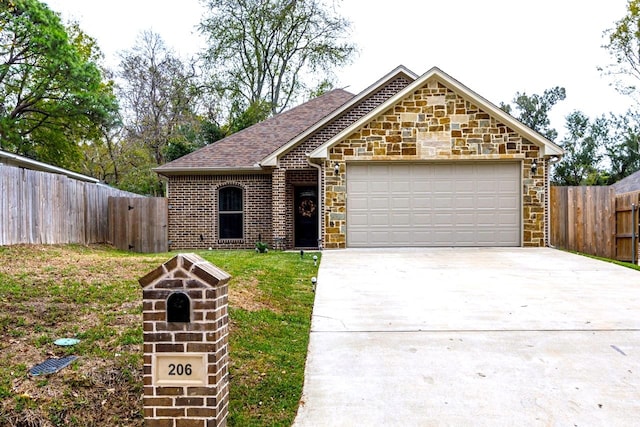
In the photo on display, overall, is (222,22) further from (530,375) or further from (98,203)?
(530,375)

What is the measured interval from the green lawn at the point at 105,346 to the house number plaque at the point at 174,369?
0.54 m

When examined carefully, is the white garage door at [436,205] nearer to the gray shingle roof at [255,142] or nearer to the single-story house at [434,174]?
the single-story house at [434,174]

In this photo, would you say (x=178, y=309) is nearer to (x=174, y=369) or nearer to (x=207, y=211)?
(x=174, y=369)

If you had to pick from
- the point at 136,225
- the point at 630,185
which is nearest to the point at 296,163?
the point at 136,225

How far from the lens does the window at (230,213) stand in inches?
688

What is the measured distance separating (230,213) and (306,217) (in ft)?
8.21

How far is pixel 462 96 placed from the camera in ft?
47.2

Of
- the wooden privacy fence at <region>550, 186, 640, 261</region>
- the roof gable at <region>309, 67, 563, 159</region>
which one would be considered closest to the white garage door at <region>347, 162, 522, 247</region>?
the roof gable at <region>309, 67, 563, 159</region>

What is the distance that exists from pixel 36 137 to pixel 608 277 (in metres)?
27.3

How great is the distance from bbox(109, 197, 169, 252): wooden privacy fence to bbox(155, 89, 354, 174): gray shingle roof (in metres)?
1.34

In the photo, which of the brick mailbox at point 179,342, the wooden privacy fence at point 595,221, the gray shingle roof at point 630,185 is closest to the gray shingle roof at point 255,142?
the wooden privacy fence at point 595,221

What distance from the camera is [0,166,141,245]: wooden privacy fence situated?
1073cm

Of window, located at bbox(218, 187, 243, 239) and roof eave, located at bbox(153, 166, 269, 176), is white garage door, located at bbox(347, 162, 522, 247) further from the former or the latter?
window, located at bbox(218, 187, 243, 239)

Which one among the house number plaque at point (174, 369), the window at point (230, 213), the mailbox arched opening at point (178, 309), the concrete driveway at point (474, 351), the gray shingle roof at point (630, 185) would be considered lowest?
the concrete driveway at point (474, 351)
